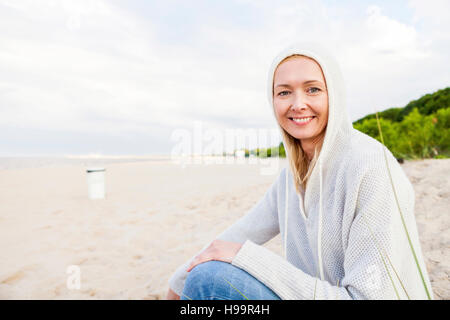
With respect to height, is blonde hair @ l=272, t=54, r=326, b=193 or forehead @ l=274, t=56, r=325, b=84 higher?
forehead @ l=274, t=56, r=325, b=84

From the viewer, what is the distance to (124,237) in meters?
3.87

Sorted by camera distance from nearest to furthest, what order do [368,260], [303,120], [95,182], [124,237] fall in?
[368,260] < [303,120] < [124,237] < [95,182]

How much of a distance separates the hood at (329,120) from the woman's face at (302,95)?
0.03 metres

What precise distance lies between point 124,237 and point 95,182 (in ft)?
8.89

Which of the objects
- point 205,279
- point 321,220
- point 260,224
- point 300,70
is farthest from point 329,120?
point 205,279

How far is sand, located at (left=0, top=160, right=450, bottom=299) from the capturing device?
2529mm

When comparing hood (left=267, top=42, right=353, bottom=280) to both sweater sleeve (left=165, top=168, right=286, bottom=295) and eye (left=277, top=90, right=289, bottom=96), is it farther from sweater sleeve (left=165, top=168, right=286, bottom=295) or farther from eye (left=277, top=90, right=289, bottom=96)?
sweater sleeve (left=165, top=168, right=286, bottom=295)

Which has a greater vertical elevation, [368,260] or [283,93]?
[283,93]

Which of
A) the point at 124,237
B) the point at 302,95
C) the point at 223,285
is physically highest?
the point at 302,95

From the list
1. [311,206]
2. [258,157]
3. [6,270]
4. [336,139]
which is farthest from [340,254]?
[258,157]

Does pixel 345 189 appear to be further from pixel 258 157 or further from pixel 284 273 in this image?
pixel 258 157

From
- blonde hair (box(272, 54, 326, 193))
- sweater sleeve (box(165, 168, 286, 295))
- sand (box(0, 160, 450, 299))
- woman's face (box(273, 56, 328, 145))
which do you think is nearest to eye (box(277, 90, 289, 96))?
woman's face (box(273, 56, 328, 145))

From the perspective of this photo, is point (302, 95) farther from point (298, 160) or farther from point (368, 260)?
point (368, 260)

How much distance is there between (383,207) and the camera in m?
1.03
